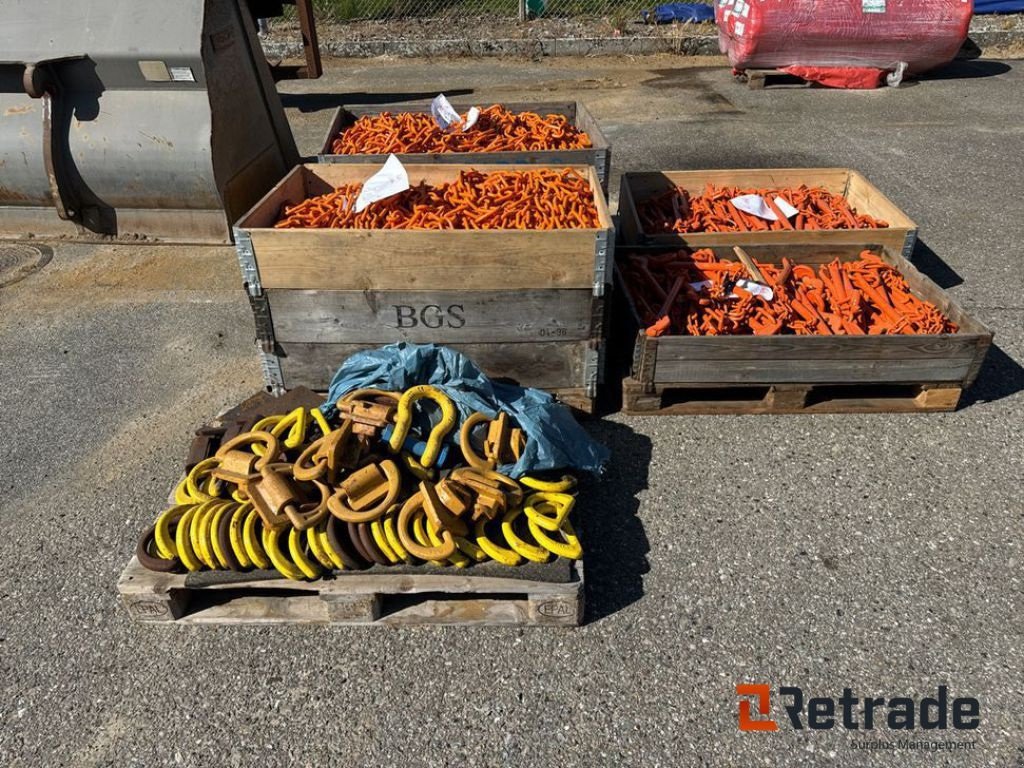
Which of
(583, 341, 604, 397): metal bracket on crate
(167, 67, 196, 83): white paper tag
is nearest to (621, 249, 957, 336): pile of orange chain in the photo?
(583, 341, 604, 397): metal bracket on crate

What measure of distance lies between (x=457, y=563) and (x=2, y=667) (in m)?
2.14

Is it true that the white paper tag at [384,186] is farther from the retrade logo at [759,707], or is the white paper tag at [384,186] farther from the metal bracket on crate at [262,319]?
the retrade logo at [759,707]

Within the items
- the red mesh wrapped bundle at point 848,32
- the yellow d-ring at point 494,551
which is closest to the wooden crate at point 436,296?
the yellow d-ring at point 494,551

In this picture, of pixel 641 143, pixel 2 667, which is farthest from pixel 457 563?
pixel 641 143

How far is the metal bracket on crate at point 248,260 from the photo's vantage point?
381 centimetres

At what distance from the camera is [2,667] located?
298cm

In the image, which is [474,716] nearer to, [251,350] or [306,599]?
[306,599]

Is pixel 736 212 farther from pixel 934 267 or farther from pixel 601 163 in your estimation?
pixel 934 267

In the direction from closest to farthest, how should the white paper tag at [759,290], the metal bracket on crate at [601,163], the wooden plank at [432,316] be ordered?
the wooden plank at [432,316], the white paper tag at [759,290], the metal bracket on crate at [601,163]

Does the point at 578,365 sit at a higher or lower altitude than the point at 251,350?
higher

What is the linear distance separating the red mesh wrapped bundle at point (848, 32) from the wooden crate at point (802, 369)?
826 cm

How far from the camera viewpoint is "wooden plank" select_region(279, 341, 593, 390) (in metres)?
4.14

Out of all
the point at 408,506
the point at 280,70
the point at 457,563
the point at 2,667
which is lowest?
the point at 2,667

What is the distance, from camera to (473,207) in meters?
4.43
